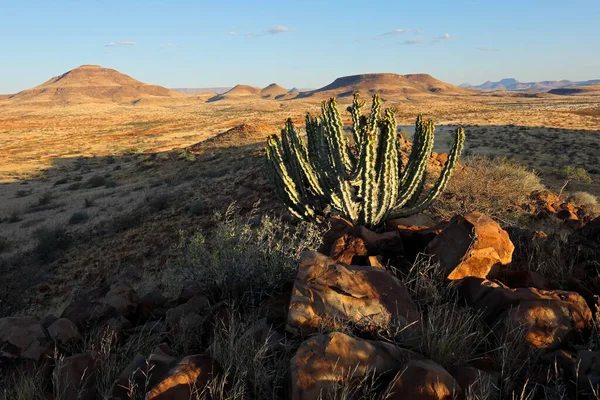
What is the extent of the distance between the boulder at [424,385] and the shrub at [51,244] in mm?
10828

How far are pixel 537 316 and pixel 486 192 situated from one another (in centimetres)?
610

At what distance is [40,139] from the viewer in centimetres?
5016

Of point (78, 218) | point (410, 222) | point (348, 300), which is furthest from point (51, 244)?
point (348, 300)

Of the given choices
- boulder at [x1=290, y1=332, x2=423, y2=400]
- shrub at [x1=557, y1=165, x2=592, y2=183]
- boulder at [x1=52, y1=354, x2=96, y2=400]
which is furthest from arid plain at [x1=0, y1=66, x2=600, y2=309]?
boulder at [x1=52, y1=354, x2=96, y2=400]

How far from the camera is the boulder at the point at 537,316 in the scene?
2.69 metres

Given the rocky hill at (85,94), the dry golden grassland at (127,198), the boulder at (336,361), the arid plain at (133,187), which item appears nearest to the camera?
the boulder at (336,361)

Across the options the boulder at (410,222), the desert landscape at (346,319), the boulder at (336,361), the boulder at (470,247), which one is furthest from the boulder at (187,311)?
the boulder at (410,222)

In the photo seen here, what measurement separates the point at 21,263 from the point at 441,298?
11045 mm

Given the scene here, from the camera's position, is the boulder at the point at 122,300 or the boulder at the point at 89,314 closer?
the boulder at the point at 89,314

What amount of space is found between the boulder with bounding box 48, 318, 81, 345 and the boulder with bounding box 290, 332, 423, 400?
2.19 metres

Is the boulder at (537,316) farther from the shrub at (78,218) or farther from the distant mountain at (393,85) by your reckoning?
the distant mountain at (393,85)

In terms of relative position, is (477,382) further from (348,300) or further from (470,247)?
(470,247)

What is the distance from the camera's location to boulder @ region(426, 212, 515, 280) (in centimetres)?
354

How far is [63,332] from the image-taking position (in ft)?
11.2
